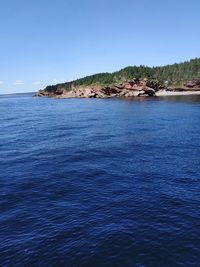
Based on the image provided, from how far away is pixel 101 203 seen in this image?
84.6 ft

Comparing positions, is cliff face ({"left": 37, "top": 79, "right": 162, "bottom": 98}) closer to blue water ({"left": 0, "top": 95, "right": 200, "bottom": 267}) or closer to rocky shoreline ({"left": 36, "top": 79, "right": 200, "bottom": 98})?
rocky shoreline ({"left": 36, "top": 79, "right": 200, "bottom": 98})

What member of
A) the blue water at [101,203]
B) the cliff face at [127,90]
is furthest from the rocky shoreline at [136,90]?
the blue water at [101,203]

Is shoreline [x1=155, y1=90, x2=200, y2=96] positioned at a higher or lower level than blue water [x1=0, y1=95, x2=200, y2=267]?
lower

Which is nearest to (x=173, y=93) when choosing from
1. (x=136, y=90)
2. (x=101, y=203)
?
(x=136, y=90)

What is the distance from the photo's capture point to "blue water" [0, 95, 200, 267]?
18688 millimetres

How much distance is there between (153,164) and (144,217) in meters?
13.9

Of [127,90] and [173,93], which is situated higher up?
[127,90]

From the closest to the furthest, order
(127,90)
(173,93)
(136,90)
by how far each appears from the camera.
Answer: (136,90)
(127,90)
(173,93)

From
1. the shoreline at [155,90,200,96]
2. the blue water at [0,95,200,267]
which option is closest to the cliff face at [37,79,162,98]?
the shoreline at [155,90,200,96]

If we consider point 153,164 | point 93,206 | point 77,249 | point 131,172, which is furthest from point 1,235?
point 153,164

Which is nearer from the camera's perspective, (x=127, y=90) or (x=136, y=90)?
(x=136, y=90)

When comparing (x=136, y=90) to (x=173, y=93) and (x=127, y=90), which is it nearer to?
(x=127, y=90)

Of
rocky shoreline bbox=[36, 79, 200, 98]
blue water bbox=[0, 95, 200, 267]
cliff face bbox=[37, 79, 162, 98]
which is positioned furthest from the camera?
rocky shoreline bbox=[36, 79, 200, 98]

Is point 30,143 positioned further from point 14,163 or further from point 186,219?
point 186,219
